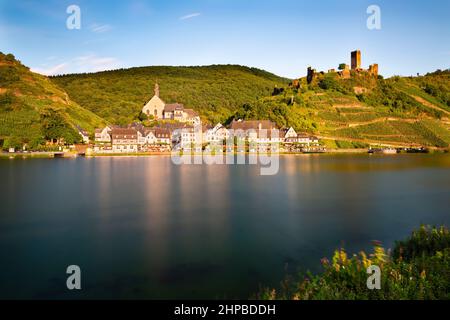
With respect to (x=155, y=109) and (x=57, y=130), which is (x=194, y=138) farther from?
(x=57, y=130)

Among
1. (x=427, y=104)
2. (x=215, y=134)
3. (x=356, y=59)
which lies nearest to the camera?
(x=215, y=134)

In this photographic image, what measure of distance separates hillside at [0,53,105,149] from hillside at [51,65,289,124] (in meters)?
11.0

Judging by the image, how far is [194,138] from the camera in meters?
73.1

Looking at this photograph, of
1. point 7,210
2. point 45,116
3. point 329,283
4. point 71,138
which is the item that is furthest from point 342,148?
point 329,283

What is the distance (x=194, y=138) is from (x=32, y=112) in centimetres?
3138

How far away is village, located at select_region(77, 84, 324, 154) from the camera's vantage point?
2719 inches

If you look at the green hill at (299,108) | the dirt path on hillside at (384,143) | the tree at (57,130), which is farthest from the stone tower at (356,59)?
the tree at (57,130)

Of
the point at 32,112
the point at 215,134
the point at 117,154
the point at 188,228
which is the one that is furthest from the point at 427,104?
the point at 188,228

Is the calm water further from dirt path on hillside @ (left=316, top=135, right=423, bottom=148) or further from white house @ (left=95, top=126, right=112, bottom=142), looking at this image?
dirt path on hillside @ (left=316, top=135, right=423, bottom=148)

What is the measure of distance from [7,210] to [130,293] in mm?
13544

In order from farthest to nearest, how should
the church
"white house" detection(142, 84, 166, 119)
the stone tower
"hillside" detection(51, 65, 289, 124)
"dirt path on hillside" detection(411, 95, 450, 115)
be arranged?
"hillside" detection(51, 65, 289, 124) → the stone tower → "dirt path on hillside" detection(411, 95, 450, 115) → "white house" detection(142, 84, 166, 119) → the church

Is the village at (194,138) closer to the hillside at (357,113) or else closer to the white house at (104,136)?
the white house at (104,136)

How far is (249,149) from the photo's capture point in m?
67.6

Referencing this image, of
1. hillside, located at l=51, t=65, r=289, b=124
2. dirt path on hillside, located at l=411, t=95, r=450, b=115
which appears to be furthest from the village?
dirt path on hillside, located at l=411, t=95, r=450, b=115
